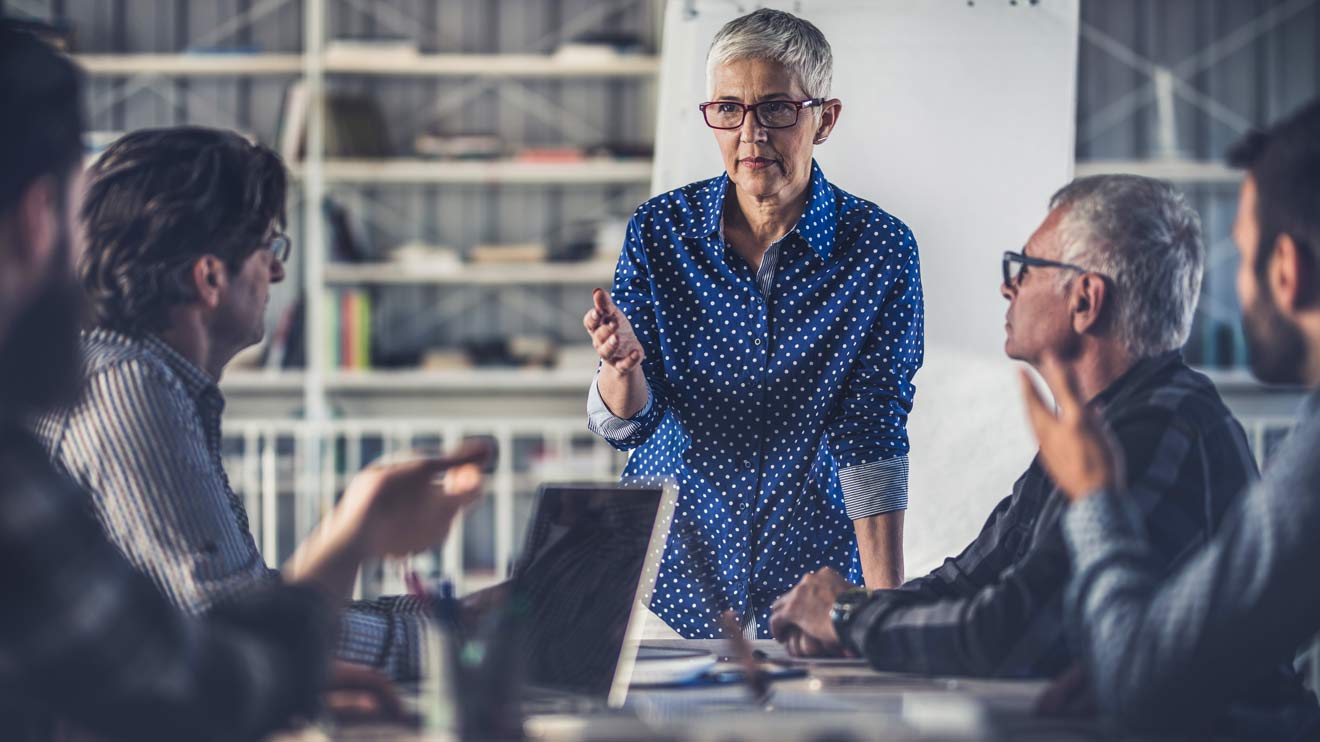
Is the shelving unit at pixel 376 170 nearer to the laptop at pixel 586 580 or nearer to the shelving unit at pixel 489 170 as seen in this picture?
the shelving unit at pixel 489 170

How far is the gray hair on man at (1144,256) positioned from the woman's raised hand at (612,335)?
1.84 feet

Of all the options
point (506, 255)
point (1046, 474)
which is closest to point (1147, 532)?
point (1046, 474)

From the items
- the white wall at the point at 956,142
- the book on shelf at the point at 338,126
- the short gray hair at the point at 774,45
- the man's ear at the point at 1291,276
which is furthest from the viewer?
the book on shelf at the point at 338,126

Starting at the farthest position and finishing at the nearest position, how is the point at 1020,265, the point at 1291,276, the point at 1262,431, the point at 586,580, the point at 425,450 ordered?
the point at 425,450 → the point at 1262,431 → the point at 1020,265 → the point at 586,580 → the point at 1291,276

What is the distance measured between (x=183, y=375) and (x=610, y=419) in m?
0.70

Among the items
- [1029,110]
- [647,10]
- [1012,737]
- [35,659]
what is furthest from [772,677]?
[647,10]

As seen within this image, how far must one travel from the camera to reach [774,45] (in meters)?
1.86

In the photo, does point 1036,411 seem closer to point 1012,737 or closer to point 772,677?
point 1012,737

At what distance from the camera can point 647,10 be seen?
5254 mm

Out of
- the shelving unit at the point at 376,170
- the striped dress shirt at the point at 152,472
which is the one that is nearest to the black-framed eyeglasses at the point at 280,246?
the striped dress shirt at the point at 152,472

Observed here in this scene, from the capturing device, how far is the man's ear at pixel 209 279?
4.46 feet

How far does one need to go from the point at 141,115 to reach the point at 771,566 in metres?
4.21

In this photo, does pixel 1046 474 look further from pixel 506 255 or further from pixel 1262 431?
pixel 506 255

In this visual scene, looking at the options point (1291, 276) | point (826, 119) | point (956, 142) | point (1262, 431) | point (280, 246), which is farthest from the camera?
point (1262, 431)
